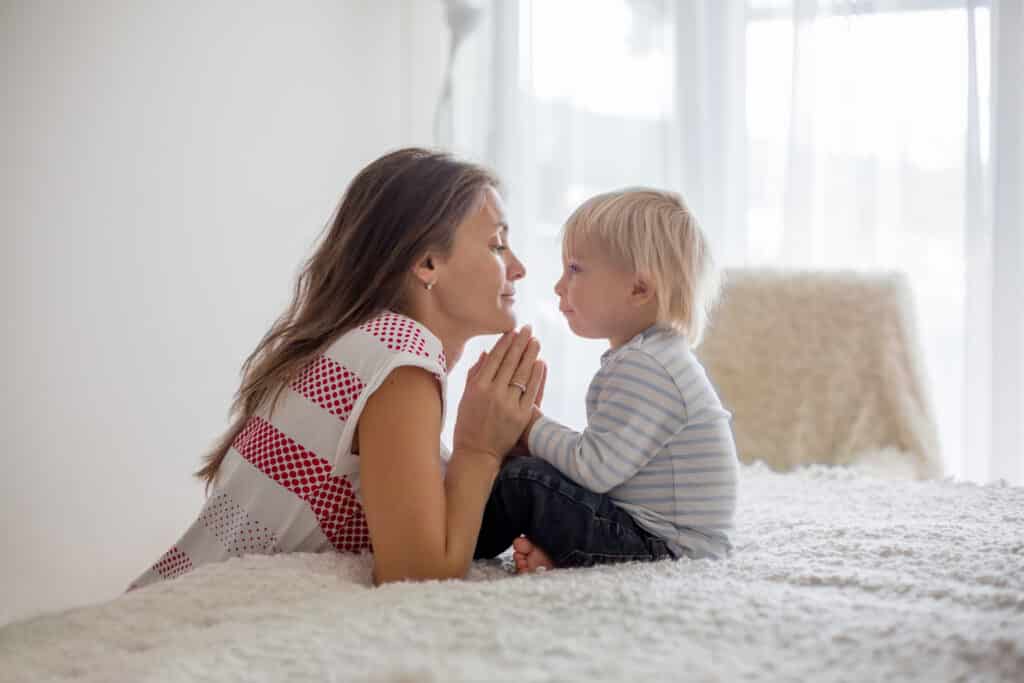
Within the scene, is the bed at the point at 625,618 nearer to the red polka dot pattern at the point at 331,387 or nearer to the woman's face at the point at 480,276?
the red polka dot pattern at the point at 331,387

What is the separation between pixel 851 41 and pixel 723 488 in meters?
1.77

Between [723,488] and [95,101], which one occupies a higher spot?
[95,101]

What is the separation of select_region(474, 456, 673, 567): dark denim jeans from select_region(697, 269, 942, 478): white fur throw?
1.18 meters

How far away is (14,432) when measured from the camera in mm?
2006

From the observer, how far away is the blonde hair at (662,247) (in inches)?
60.8

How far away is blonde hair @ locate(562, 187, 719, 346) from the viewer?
5.07 feet

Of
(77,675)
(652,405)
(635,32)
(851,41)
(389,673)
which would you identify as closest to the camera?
(389,673)

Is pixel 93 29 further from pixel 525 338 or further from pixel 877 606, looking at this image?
pixel 877 606

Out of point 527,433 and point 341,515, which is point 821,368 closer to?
point 527,433

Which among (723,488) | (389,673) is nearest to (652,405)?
(723,488)

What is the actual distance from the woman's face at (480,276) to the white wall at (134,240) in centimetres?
97

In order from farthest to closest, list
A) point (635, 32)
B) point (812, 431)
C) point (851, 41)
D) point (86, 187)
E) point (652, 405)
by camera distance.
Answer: point (635, 32) < point (851, 41) < point (812, 431) < point (86, 187) < point (652, 405)

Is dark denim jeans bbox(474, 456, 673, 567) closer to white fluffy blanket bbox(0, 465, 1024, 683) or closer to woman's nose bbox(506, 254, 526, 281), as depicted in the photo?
white fluffy blanket bbox(0, 465, 1024, 683)

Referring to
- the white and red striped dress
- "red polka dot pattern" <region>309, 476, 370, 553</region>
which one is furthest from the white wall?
"red polka dot pattern" <region>309, 476, 370, 553</region>
